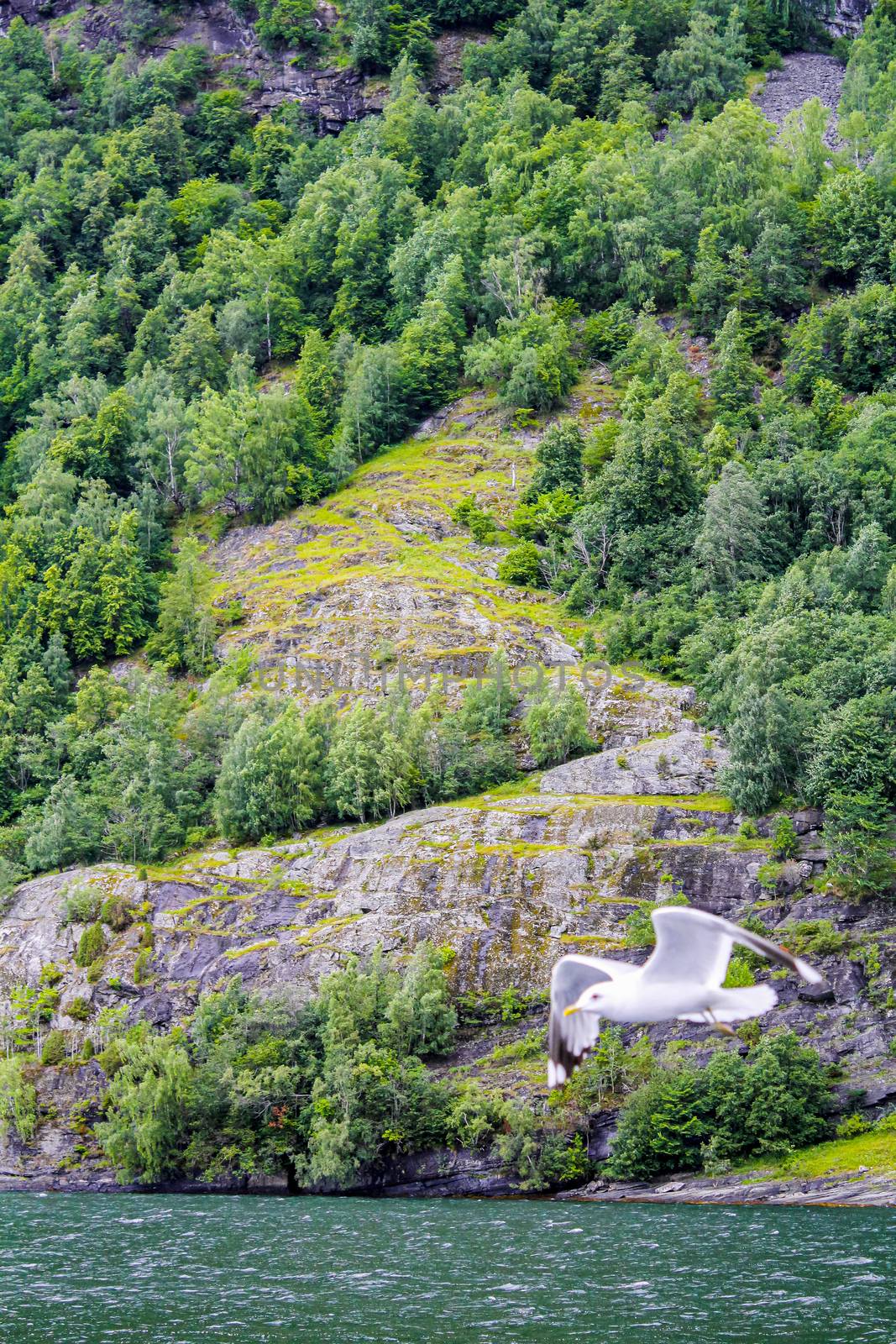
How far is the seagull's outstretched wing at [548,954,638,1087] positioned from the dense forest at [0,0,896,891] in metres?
54.2

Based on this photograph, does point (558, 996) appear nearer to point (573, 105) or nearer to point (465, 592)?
point (465, 592)

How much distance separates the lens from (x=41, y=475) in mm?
121938

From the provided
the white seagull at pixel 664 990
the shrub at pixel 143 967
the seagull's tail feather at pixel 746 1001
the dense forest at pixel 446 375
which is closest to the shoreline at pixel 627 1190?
the shrub at pixel 143 967

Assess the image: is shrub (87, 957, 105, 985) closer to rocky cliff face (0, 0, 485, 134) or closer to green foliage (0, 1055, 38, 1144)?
green foliage (0, 1055, 38, 1144)

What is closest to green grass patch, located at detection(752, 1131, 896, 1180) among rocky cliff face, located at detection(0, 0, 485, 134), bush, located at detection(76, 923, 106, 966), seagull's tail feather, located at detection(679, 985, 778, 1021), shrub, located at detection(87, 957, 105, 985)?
shrub, located at detection(87, 957, 105, 985)

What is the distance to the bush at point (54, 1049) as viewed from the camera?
8188 cm

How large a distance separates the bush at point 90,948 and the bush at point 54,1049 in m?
4.23

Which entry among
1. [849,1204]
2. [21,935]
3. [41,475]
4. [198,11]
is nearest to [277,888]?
[21,935]

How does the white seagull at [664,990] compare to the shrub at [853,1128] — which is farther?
the shrub at [853,1128]

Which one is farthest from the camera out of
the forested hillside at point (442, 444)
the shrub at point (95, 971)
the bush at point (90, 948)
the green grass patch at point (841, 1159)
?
the forested hillside at point (442, 444)

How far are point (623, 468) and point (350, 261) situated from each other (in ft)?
158

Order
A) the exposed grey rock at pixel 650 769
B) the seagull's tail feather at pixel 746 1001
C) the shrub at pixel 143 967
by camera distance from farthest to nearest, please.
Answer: the exposed grey rock at pixel 650 769 < the shrub at pixel 143 967 < the seagull's tail feather at pixel 746 1001

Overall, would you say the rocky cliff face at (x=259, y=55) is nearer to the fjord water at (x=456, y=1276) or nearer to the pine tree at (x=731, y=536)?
the pine tree at (x=731, y=536)

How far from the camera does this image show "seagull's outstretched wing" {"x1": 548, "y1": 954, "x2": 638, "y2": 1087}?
21.5 meters
